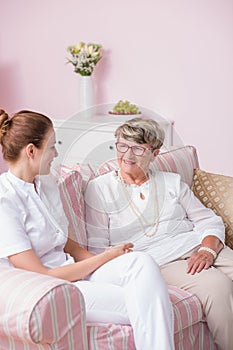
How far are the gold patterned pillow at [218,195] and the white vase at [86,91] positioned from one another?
1540 millimetres

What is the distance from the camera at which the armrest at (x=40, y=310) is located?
1743 mm

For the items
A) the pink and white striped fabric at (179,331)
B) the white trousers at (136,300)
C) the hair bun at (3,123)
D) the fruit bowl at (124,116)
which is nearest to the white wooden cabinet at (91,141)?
the fruit bowl at (124,116)

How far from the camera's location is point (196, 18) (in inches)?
156

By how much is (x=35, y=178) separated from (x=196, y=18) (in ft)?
7.07

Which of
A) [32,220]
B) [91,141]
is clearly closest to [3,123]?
[32,220]

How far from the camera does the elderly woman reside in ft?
8.18

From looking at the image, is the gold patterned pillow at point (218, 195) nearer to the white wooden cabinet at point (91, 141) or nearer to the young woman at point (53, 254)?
the white wooden cabinet at point (91, 141)

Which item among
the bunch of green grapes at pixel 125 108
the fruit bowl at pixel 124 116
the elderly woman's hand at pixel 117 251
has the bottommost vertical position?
the fruit bowl at pixel 124 116

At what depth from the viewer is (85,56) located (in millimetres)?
4215

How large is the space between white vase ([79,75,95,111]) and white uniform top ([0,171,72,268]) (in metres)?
2.09

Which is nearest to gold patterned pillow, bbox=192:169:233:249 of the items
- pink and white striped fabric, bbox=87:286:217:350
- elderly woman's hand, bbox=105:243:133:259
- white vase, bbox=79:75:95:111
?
pink and white striped fabric, bbox=87:286:217:350

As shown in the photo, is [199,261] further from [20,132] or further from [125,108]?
[125,108]

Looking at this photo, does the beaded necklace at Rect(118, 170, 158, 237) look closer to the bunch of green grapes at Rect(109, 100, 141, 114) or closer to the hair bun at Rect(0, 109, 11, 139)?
the hair bun at Rect(0, 109, 11, 139)

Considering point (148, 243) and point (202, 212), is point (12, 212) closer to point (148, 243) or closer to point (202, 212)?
point (148, 243)
